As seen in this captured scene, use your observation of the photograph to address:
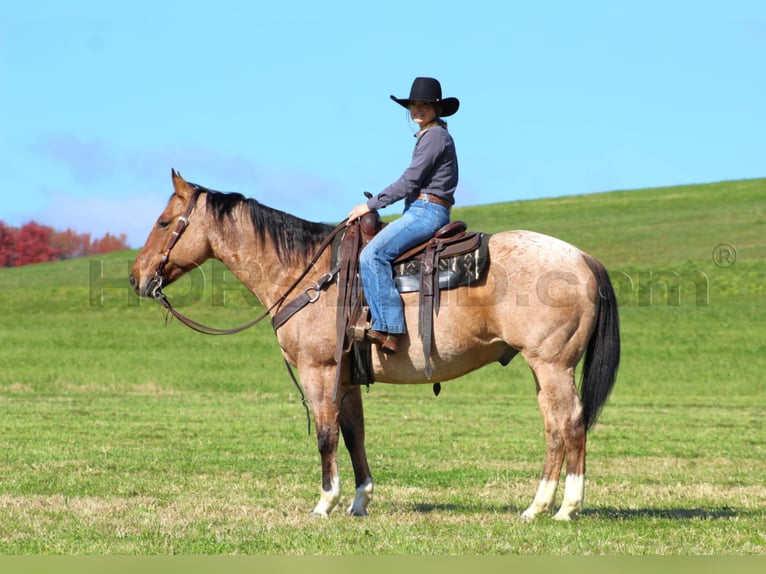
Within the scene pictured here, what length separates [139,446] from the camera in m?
14.7

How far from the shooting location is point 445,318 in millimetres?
8875

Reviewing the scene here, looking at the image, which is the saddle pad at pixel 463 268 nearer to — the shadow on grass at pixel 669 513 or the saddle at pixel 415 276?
the saddle at pixel 415 276

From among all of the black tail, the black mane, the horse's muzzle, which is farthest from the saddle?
the horse's muzzle

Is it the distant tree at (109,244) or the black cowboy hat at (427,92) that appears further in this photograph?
the distant tree at (109,244)

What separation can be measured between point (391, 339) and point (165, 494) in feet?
9.50

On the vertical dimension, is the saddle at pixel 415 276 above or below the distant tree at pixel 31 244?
below

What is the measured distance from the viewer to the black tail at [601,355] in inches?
349

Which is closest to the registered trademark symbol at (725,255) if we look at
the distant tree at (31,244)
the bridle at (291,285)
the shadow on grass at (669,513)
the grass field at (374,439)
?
the grass field at (374,439)

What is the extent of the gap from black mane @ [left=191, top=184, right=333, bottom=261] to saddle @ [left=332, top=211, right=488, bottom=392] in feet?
1.40

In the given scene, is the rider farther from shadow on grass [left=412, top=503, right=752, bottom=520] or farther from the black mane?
shadow on grass [left=412, top=503, right=752, bottom=520]

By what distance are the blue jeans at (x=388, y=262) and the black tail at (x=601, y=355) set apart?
1459 mm

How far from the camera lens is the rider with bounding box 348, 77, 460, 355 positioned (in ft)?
29.2

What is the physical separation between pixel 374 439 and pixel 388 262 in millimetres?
7640

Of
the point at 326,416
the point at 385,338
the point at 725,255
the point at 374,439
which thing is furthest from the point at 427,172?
the point at 725,255
